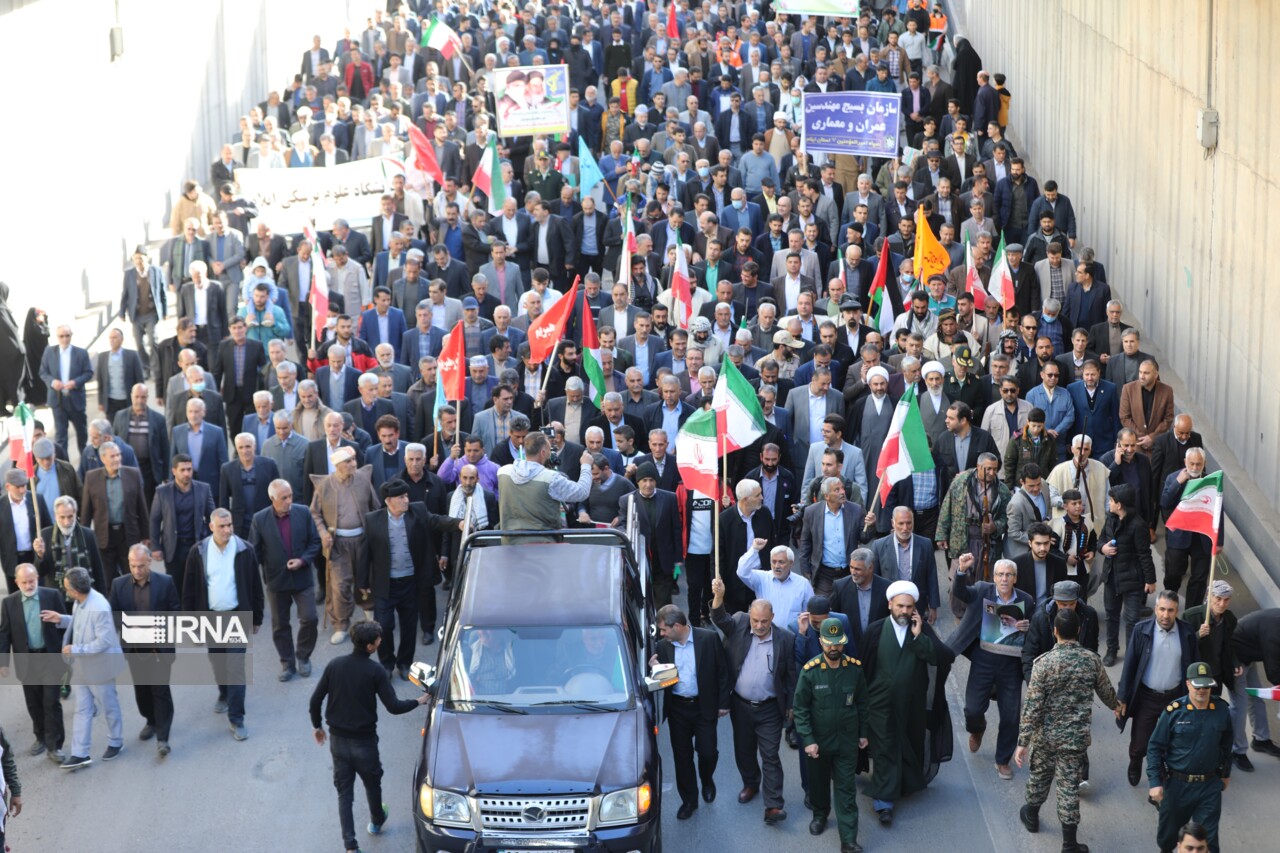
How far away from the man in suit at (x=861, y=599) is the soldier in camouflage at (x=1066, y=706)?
1600 millimetres

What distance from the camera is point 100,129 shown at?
28.4m

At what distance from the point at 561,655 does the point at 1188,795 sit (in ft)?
14.1

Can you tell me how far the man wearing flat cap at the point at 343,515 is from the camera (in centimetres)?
1662

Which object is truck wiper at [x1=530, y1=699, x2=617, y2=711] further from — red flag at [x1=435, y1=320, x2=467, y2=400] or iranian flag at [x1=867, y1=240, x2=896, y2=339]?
iranian flag at [x1=867, y1=240, x2=896, y2=339]

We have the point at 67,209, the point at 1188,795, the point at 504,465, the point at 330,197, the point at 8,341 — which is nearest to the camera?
the point at 1188,795

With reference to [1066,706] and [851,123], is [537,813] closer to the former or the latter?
[1066,706]

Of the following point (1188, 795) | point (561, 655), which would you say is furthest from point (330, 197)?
point (1188, 795)

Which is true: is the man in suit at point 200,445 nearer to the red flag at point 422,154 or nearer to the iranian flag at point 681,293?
the iranian flag at point 681,293

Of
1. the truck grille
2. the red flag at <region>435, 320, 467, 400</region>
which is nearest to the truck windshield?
the truck grille

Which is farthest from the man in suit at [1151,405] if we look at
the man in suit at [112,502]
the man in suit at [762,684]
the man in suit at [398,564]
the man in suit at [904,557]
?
the man in suit at [112,502]

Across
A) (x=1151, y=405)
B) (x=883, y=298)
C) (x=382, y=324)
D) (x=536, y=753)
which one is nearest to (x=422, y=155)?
(x=382, y=324)

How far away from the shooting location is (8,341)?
22.5 metres

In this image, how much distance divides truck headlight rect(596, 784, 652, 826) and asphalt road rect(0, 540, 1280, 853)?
176cm

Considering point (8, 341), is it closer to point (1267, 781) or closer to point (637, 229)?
point (637, 229)
